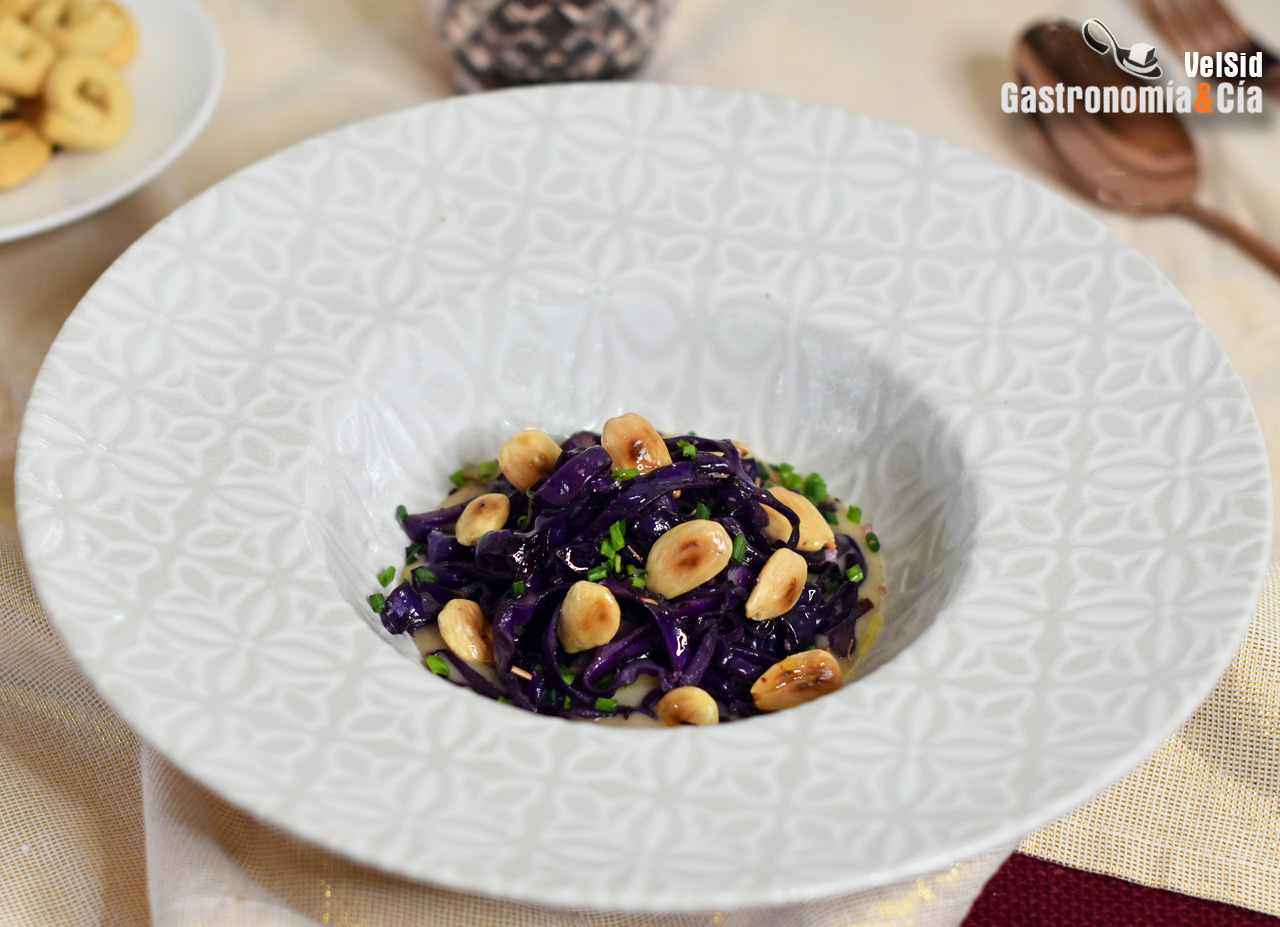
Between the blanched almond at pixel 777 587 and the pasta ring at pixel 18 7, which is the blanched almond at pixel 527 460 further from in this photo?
the pasta ring at pixel 18 7

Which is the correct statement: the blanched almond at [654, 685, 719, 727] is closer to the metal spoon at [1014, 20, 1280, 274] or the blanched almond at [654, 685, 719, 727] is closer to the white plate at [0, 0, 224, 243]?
the white plate at [0, 0, 224, 243]

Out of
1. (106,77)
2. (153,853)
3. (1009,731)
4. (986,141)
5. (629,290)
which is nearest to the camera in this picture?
(1009,731)

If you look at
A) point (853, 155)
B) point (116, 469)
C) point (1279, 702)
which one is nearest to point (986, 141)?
point (853, 155)

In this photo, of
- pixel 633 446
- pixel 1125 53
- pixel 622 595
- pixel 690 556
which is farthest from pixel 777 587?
pixel 1125 53

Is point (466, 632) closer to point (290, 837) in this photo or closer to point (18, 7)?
point (290, 837)

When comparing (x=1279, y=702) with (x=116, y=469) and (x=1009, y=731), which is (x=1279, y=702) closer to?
(x=1009, y=731)

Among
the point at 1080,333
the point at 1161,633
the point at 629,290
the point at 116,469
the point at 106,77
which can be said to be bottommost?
the point at 116,469

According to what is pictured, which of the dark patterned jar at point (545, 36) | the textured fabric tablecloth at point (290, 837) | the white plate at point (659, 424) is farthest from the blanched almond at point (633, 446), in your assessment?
the dark patterned jar at point (545, 36)
